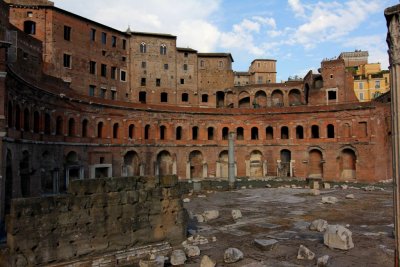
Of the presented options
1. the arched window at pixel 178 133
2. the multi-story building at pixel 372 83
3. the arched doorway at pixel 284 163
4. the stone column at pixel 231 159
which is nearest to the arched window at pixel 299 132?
the arched doorway at pixel 284 163

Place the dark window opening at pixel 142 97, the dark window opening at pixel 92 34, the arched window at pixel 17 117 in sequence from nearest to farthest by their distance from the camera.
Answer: the arched window at pixel 17 117
the dark window opening at pixel 92 34
the dark window opening at pixel 142 97

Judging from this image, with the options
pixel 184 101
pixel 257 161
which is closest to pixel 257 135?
pixel 257 161

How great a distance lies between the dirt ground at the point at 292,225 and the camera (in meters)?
12.6

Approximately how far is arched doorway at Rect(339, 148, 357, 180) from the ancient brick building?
0.10m

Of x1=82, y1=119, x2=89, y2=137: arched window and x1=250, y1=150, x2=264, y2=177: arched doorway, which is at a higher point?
x1=82, y1=119, x2=89, y2=137: arched window

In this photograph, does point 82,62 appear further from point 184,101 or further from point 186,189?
point 186,189

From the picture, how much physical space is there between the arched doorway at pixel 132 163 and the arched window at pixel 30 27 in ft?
50.7

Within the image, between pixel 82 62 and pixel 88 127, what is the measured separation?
8818 millimetres

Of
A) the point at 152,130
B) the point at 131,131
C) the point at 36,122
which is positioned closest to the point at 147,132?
the point at 152,130

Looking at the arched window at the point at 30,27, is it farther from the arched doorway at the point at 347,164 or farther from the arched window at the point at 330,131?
the arched doorway at the point at 347,164

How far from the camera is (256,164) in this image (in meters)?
42.8

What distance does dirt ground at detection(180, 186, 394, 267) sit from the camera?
41.3 feet

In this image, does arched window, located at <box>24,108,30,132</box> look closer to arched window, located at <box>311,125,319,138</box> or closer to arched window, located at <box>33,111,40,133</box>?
arched window, located at <box>33,111,40,133</box>

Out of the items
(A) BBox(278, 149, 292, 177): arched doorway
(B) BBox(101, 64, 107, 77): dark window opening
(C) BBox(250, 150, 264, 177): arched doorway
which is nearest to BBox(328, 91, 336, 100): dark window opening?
(A) BBox(278, 149, 292, 177): arched doorway
